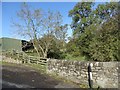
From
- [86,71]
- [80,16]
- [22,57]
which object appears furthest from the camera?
[80,16]

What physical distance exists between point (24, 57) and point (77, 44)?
1046cm

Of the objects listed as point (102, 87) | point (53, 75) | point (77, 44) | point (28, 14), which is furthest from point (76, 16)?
point (102, 87)

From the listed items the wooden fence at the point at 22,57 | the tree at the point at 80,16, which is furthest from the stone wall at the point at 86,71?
the tree at the point at 80,16

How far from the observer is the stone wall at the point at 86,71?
1016 centimetres

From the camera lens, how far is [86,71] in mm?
11109

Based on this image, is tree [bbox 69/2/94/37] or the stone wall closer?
the stone wall

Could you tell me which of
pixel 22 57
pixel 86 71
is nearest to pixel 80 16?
pixel 22 57

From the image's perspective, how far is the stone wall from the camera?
10156 millimetres

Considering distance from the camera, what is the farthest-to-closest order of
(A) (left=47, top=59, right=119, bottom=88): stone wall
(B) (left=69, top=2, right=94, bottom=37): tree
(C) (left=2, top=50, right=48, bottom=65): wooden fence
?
1. (B) (left=69, top=2, right=94, bottom=37): tree
2. (C) (left=2, top=50, right=48, bottom=65): wooden fence
3. (A) (left=47, top=59, right=119, bottom=88): stone wall

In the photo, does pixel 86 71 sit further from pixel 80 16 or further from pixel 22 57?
pixel 80 16

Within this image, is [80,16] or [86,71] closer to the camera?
[86,71]

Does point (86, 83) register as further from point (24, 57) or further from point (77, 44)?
point (77, 44)

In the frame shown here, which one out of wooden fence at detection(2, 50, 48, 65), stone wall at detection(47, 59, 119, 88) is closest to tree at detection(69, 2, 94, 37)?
wooden fence at detection(2, 50, 48, 65)

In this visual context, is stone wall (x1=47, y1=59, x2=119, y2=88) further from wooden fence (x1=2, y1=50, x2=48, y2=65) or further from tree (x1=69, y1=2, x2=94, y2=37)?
tree (x1=69, y1=2, x2=94, y2=37)
